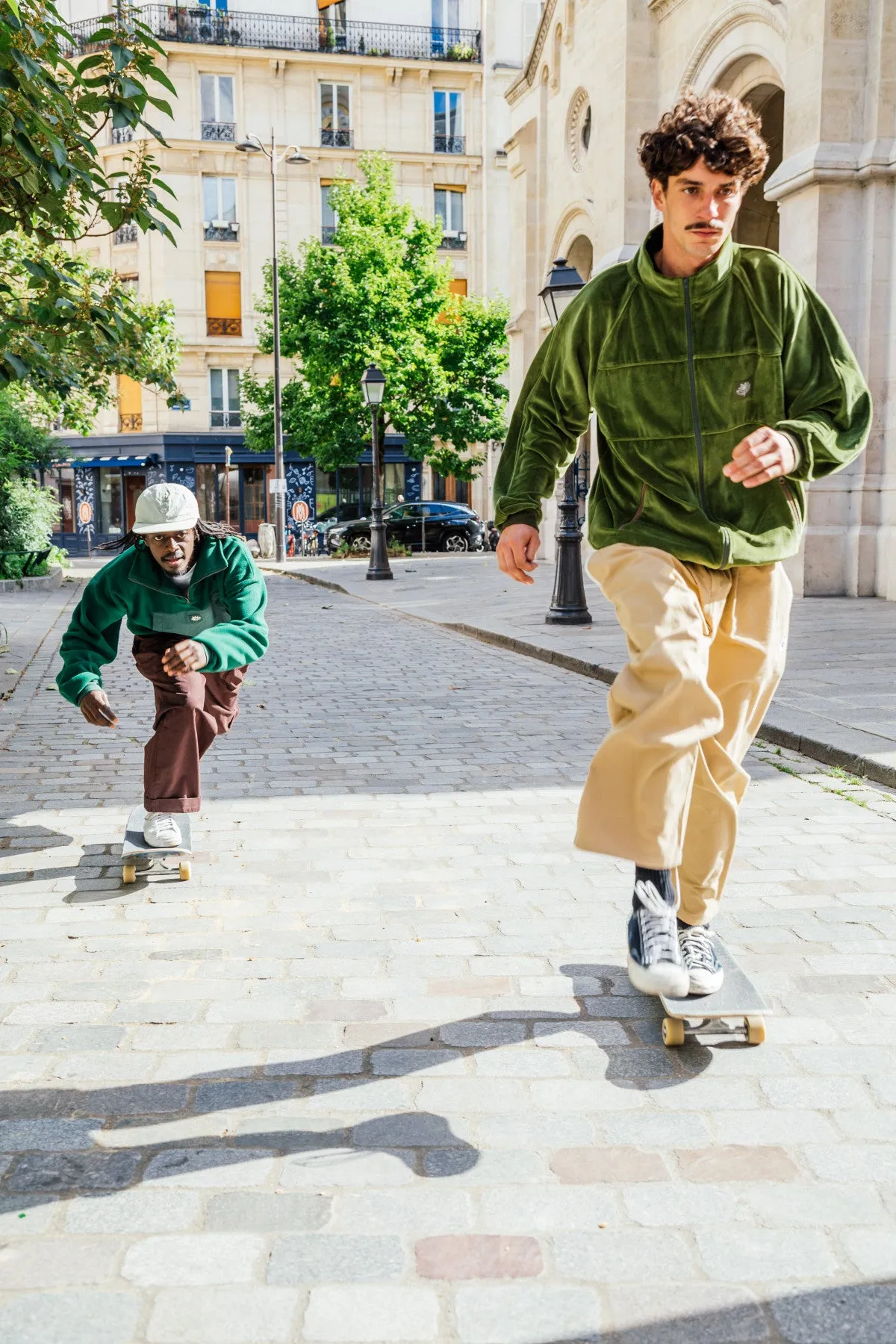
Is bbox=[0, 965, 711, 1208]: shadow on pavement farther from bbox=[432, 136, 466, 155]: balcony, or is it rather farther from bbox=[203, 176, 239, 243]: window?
bbox=[432, 136, 466, 155]: balcony

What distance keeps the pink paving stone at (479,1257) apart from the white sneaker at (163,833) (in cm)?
266

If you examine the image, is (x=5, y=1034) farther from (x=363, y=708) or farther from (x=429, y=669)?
(x=429, y=669)

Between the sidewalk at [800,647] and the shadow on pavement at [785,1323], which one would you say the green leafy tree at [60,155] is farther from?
the sidewalk at [800,647]

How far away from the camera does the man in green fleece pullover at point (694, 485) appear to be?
3.02m

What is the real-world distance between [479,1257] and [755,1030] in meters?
1.14

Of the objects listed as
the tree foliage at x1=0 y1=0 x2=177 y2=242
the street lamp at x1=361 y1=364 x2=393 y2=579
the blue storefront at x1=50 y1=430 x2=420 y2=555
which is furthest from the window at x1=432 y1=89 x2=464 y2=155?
the tree foliage at x1=0 y1=0 x2=177 y2=242

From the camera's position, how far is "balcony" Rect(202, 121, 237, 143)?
44750mm

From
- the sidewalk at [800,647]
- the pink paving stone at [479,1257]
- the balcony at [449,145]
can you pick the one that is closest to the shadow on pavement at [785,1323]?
the pink paving stone at [479,1257]

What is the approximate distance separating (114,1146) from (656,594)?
5.43ft

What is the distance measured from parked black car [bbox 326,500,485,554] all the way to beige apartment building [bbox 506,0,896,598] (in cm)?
1581

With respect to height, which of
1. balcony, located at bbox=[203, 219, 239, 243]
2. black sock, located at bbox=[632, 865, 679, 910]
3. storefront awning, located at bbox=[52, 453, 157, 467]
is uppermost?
balcony, located at bbox=[203, 219, 239, 243]

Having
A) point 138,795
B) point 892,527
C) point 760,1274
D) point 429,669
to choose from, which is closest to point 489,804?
point 138,795

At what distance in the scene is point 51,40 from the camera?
5.52 m

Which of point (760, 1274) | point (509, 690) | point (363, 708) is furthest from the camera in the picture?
point (509, 690)
